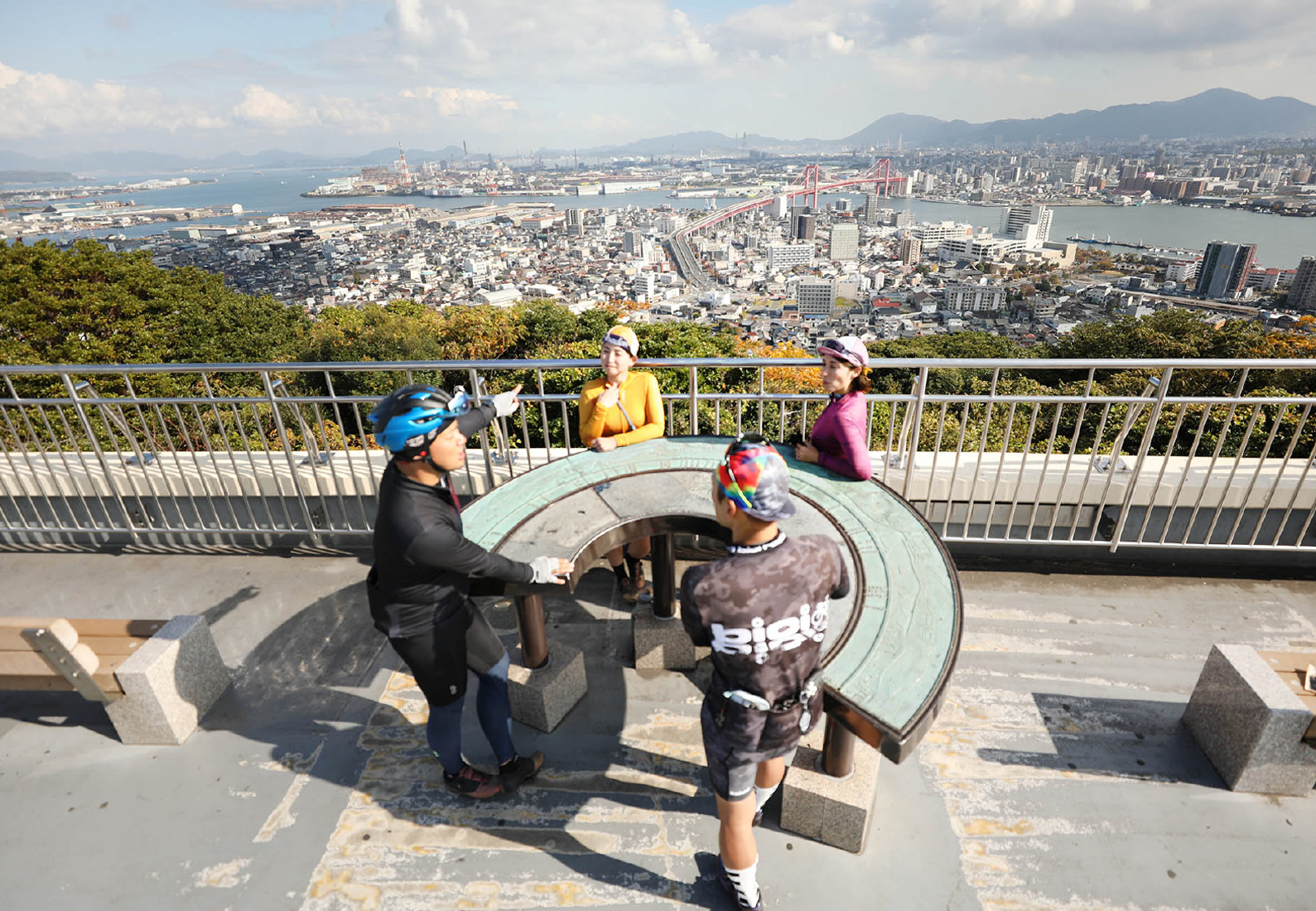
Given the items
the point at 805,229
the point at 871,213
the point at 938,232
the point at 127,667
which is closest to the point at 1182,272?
the point at 938,232

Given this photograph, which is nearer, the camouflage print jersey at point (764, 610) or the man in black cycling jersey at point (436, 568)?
the camouflage print jersey at point (764, 610)

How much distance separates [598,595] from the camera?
15.4 feet

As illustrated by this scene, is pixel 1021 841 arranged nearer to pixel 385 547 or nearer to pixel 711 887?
pixel 711 887

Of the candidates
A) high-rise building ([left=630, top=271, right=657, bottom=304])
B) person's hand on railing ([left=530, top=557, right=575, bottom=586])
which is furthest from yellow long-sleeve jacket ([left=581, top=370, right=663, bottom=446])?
high-rise building ([left=630, top=271, right=657, bottom=304])

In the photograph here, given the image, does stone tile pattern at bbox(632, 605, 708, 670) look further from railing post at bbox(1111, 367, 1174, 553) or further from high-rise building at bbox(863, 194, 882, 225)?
high-rise building at bbox(863, 194, 882, 225)

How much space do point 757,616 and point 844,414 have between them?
1.71 metres

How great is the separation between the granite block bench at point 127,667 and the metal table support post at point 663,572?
8.81ft

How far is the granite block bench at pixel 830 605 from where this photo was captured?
2299 millimetres

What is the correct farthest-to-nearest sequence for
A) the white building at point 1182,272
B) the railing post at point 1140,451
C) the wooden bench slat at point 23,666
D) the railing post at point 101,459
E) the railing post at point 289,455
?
the white building at point 1182,272 < the railing post at point 101,459 < the railing post at point 289,455 < the railing post at point 1140,451 < the wooden bench slat at point 23,666

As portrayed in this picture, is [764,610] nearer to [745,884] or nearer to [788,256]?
[745,884]

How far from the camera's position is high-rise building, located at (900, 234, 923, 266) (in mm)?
134125

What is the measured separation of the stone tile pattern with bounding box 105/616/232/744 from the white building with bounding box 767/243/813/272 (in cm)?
14270

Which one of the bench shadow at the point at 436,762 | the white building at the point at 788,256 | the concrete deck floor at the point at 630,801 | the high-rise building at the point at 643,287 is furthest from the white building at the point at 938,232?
the bench shadow at the point at 436,762

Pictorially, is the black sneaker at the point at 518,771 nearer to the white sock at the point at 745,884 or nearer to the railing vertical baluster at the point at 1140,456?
the white sock at the point at 745,884
